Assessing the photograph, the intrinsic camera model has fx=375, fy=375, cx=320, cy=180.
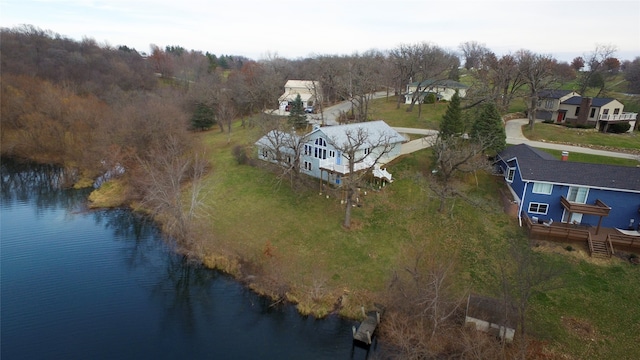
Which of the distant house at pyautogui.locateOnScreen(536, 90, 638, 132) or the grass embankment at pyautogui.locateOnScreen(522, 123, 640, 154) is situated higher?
the distant house at pyautogui.locateOnScreen(536, 90, 638, 132)

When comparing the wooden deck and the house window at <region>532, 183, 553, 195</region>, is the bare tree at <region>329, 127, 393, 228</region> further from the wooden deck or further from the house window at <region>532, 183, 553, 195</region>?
the wooden deck

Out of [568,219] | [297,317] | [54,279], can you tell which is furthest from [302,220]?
[568,219]

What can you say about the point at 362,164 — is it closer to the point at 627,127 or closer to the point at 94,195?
the point at 94,195

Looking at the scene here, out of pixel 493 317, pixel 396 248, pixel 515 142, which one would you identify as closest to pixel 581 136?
pixel 515 142

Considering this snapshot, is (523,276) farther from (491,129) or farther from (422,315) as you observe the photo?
(491,129)

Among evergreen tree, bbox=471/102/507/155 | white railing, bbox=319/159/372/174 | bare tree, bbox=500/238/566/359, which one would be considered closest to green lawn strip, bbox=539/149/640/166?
evergreen tree, bbox=471/102/507/155

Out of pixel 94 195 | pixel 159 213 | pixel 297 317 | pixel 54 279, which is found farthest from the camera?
pixel 94 195
